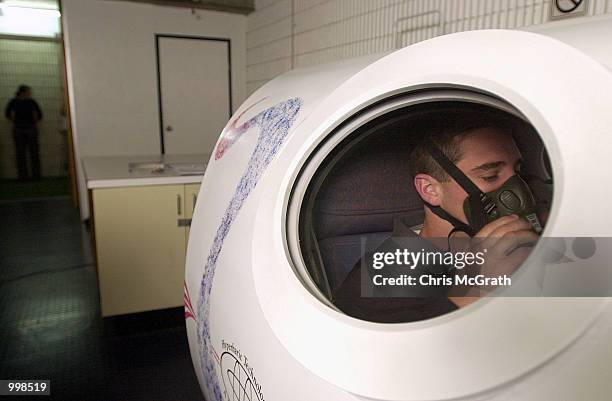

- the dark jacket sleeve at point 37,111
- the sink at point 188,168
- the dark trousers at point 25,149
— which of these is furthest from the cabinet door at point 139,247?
the dark trousers at point 25,149

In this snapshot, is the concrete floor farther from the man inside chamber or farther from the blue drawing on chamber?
the man inside chamber

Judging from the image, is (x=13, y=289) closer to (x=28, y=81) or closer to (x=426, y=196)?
(x=426, y=196)

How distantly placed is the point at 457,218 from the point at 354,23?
6.65 ft

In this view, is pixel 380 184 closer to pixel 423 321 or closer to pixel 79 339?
pixel 423 321

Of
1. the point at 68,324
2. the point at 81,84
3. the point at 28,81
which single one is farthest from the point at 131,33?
the point at 28,81

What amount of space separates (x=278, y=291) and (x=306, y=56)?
2685 millimetres

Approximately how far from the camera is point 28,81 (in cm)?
677

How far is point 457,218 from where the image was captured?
743 millimetres

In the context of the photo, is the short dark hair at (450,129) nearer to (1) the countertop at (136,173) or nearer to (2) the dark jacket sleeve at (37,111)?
(1) the countertop at (136,173)

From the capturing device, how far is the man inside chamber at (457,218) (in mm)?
616

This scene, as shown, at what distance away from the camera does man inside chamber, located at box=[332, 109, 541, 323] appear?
0.62 meters

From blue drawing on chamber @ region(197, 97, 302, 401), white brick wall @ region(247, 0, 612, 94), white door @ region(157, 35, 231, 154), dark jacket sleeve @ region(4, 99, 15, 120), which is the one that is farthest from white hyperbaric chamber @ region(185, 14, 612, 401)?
dark jacket sleeve @ region(4, 99, 15, 120)

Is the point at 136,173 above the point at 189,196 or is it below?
above

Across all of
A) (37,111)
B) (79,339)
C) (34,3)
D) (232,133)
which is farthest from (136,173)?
(37,111)
